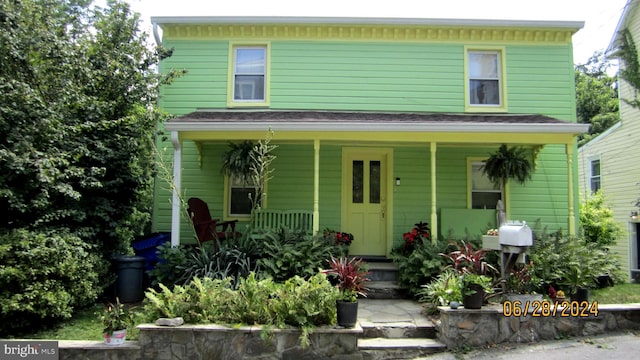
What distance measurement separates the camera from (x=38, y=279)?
4562mm

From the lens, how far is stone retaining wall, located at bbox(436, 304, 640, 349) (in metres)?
4.36

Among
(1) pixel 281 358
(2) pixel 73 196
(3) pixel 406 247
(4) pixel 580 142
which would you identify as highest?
(4) pixel 580 142

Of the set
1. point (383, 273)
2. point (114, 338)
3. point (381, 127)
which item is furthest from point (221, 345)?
point (381, 127)

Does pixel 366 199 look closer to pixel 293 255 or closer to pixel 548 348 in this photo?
pixel 293 255

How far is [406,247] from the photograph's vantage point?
23.3 feet

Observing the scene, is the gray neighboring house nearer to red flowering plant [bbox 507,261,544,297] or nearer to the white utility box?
red flowering plant [bbox 507,261,544,297]

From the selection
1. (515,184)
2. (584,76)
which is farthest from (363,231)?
(584,76)

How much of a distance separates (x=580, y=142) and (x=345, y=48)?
16178 millimetres

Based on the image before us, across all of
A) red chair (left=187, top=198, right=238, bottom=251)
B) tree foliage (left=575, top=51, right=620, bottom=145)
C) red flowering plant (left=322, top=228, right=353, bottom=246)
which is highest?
tree foliage (left=575, top=51, right=620, bottom=145)

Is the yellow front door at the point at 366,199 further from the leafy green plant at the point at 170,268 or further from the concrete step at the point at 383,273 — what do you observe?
the leafy green plant at the point at 170,268

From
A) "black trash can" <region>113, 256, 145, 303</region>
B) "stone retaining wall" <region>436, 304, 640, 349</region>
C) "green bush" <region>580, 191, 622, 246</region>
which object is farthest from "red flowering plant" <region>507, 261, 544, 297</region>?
"green bush" <region>580, 191, 622, 246</region>

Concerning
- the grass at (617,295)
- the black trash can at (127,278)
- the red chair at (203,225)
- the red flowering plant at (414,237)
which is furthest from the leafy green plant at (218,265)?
the grass at (617,295)

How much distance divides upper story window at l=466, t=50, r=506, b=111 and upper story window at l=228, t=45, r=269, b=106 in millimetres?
4301

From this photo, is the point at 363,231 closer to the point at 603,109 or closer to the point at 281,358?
the point at 281,358
